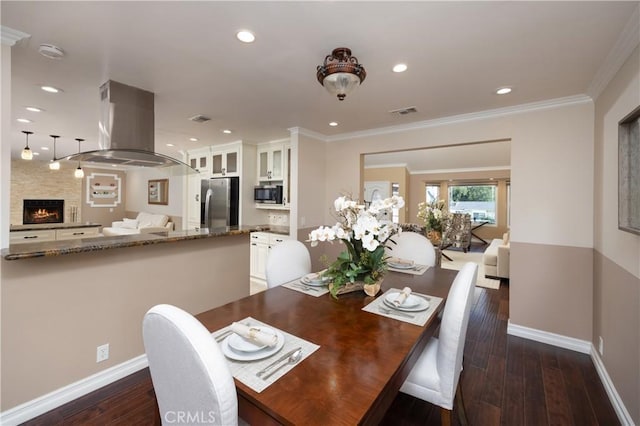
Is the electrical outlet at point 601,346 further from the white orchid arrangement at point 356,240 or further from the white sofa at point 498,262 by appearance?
the white sofa at point 498,262

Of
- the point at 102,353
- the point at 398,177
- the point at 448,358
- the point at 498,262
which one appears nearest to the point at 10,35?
the point at 102,353

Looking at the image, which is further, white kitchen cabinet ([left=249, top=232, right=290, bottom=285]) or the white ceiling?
white kitchen cabinet ([left=249, top=232, right=290, bottom=285])

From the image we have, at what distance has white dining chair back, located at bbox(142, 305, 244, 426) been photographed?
77cm

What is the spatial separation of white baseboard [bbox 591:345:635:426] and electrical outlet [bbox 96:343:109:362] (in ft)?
11.4

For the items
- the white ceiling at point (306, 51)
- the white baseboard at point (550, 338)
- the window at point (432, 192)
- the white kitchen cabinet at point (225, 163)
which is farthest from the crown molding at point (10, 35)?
the window at point (432, 192)

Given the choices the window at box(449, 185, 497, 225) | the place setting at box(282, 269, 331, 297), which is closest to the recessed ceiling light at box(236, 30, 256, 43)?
the place setting at box(282, 269, 331, 297)

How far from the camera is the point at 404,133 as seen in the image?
3.62 m

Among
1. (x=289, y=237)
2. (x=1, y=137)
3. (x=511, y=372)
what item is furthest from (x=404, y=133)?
(x=1, y=137)

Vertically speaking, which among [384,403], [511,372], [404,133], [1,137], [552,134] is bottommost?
[511,372]

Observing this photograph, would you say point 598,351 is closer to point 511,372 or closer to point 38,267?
point 511,372

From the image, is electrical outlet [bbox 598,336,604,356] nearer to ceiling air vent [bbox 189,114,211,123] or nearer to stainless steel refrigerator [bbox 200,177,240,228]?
ceiling air vent [bbox 189,114,211,123]

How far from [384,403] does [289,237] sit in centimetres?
328

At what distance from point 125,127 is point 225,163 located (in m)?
2.66

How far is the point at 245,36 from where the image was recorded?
1706 mm
